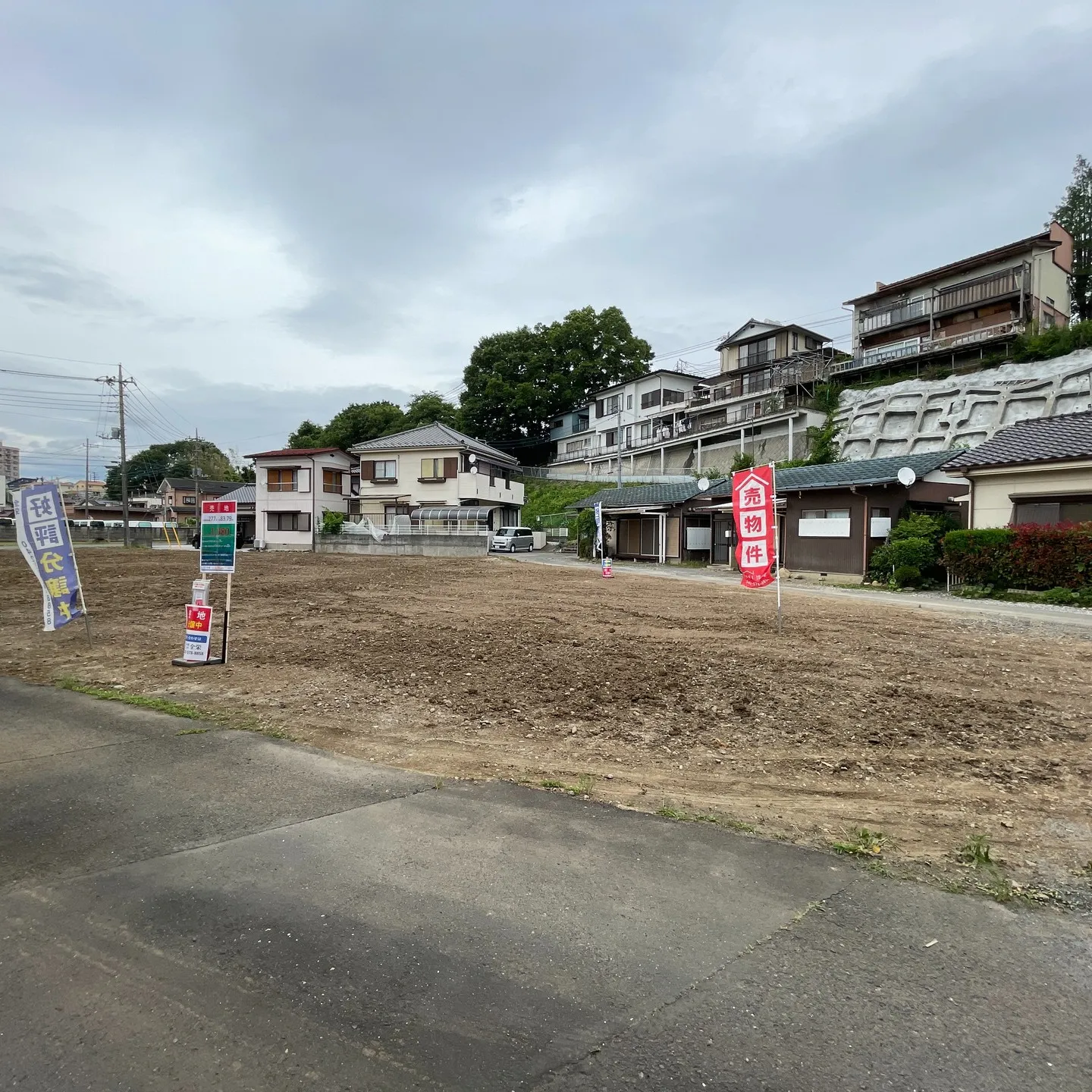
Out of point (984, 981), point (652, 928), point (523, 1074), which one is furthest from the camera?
point (652, 928)

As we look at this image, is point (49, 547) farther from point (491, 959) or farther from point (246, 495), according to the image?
point (246, 495)

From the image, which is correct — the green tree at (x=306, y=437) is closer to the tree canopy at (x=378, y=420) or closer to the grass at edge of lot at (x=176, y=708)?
the tree canopy at (x=378, y=420)

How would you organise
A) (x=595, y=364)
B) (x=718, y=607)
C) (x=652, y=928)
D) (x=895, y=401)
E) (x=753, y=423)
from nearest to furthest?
(x=652, y=928), (x=718, y=607), (x=895, y=401), (x=753, y=423), (x=595, y=364)

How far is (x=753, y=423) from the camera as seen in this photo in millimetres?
37625

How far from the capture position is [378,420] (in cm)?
5150

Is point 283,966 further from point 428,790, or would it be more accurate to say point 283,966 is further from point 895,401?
point 895,401

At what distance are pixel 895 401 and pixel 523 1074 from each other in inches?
1425

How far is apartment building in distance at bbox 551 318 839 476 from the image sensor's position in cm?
3706

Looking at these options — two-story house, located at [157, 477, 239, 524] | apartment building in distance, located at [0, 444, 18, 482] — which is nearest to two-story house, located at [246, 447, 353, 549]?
two-story house, located at [157, 477, 239, 524]

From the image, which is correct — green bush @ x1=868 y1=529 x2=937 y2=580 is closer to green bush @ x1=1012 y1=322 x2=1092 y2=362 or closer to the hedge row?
the hedge row

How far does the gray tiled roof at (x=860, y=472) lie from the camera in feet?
61.8

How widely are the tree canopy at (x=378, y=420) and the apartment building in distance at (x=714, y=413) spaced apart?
10180 millimetres

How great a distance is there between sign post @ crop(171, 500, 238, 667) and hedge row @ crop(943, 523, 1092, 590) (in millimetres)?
16187

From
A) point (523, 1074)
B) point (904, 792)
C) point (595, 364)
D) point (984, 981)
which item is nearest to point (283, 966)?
point (523, 1074)
